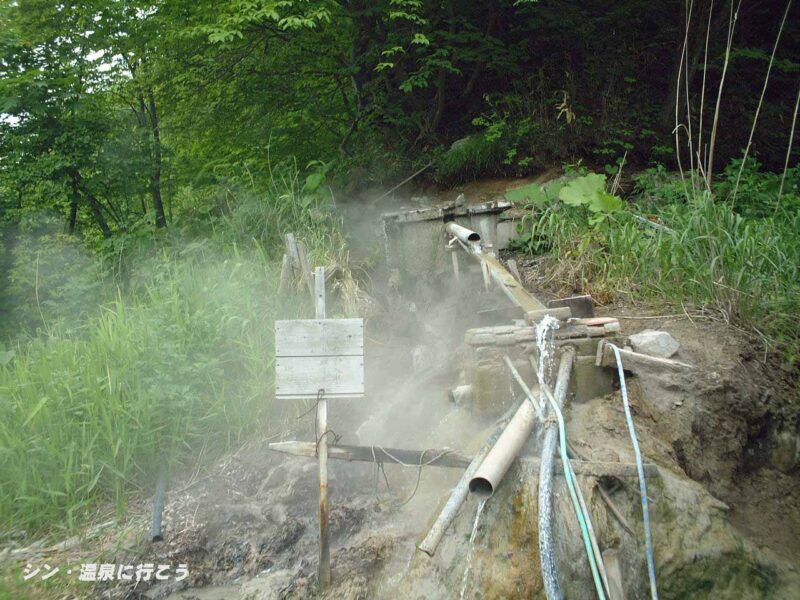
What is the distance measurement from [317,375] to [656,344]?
6.47 feet

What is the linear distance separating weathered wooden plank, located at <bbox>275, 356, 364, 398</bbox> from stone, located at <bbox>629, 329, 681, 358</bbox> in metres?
1.63

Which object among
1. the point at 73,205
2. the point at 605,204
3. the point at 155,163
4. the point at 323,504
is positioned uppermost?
the point at 155,163

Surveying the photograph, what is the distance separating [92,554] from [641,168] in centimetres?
716

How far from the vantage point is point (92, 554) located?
10.7 feet

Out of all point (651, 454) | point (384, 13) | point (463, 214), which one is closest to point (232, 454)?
point (651, 454)

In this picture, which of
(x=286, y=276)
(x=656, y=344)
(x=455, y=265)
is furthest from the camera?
(x=455, y=265)

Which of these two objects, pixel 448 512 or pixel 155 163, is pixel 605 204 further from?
pixel 155 163

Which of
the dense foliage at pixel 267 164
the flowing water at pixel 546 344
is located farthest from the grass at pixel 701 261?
the flowing water at pixel 546 344

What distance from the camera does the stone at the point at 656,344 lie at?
3.20m

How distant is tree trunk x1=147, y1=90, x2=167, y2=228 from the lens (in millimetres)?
7969

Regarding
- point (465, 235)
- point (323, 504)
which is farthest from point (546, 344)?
point (465, 235)

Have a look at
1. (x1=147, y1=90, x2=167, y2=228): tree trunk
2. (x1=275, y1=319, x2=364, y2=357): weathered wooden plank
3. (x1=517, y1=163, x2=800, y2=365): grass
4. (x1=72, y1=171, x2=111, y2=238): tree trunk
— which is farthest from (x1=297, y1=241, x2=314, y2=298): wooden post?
(x1=147, y1=90, x2=167, y2=228): tree trunk

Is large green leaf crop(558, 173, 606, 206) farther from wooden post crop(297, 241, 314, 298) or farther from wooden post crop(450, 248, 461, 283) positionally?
wooden post crop(297, 241, 314, 298)

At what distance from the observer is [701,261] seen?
13.1 feet
